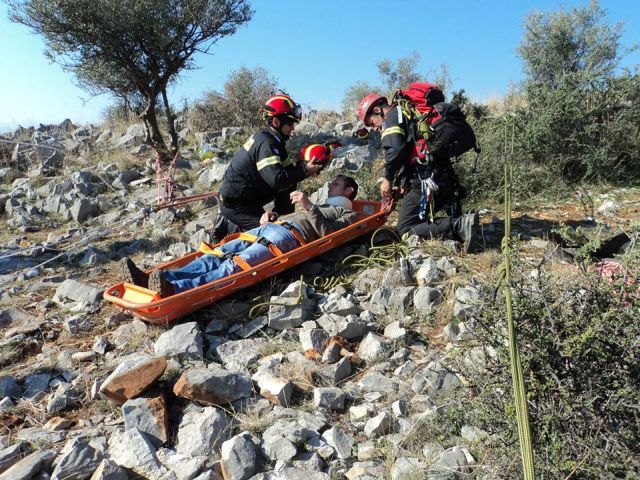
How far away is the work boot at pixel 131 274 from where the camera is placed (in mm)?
4039

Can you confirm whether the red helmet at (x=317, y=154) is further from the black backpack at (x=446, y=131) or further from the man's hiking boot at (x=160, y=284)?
the man's hiking boot at (x=160, y=284)

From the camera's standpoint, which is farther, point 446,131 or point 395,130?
point 395,130

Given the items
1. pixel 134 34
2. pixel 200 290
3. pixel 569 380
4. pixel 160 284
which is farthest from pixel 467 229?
pixel 134 34

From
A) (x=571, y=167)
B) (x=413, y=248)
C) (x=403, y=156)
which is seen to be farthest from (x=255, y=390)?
(x=571, y=167)

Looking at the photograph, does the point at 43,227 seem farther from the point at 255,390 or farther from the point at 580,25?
the point at 580,25

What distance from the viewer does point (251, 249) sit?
4.32 m

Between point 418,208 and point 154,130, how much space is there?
7413mm

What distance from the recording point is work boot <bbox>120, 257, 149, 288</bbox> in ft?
13.3

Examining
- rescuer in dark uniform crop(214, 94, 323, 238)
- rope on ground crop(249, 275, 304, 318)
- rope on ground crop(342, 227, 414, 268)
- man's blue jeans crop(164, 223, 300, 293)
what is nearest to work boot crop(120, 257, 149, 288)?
man's blue jeans crop(164, 223, 300, 293)

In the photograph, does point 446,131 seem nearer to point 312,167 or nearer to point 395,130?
point 395,130

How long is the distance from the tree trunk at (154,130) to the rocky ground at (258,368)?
4688 millimetres

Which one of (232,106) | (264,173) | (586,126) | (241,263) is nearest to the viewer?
(241,263)

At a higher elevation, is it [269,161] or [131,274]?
[269,161]

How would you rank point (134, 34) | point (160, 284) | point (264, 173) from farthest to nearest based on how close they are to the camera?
point (134, 34)
point (264, 173)
point (160, 284)
